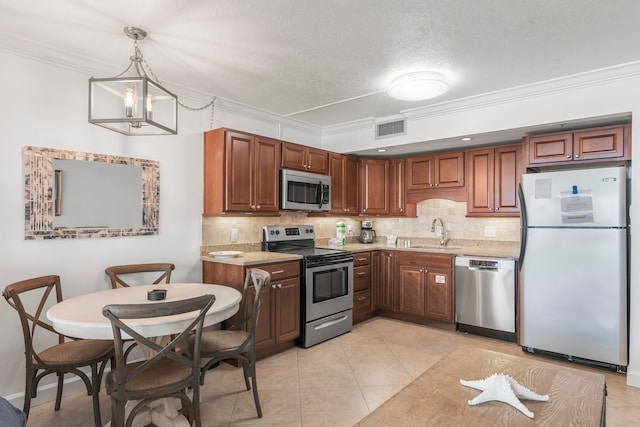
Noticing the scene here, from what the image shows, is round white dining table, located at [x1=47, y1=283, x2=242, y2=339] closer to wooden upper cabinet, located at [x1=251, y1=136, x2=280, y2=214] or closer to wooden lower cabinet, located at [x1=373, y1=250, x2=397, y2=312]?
wooden upper cabinet, located at [x1=251, y1=136, x2=280, y2=214]

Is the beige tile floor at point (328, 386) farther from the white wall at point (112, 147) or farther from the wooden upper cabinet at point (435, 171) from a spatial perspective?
the wooden upper cabinet at point (435, 171)

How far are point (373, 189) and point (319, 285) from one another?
71.8 inches

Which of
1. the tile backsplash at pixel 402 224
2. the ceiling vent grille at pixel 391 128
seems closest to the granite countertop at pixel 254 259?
the tile backsplash at pixel 402 224

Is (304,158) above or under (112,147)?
above

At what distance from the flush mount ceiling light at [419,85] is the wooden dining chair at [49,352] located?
293cm

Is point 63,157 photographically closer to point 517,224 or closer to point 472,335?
point 472,335

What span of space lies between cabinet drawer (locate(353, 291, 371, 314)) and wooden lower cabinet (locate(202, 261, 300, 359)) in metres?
1.01

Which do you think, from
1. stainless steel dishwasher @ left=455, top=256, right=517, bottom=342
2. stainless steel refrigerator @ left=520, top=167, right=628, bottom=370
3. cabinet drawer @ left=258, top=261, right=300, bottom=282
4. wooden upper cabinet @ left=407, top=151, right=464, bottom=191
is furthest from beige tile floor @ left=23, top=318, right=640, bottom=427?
wooden upper cabinet @ left=407, top=151, right=464, bottom=191

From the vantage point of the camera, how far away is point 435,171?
4.66 metres

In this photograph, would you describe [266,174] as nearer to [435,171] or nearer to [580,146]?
[435,171]

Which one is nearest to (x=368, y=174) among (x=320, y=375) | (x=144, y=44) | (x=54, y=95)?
(x=320, y=375)

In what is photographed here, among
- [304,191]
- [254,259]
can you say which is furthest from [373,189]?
[254,259]

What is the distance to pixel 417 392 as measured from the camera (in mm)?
1538

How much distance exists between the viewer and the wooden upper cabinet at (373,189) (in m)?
5.07
